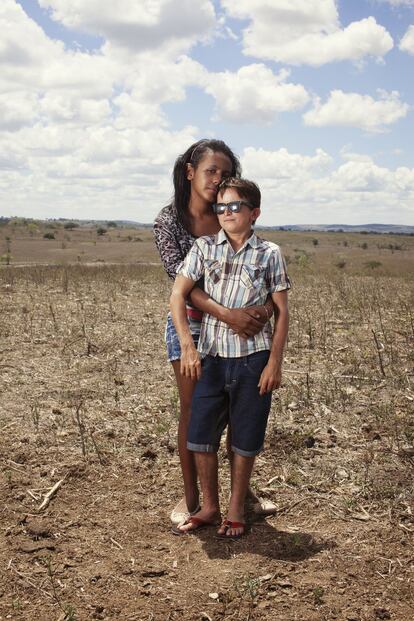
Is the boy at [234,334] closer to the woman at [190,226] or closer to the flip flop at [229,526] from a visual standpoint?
the woman at [190,226]

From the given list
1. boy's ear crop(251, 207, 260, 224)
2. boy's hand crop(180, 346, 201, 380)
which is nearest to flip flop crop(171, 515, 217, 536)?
boy's hand crop(180, 346, 201, 380)

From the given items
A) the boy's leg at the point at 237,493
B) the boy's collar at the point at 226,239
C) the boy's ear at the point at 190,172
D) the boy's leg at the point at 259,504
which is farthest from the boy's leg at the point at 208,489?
the boy's ear at the point at 190,172

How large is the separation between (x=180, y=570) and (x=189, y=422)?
2.56ft

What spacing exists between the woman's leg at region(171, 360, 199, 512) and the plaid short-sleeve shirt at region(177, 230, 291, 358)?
355 mm

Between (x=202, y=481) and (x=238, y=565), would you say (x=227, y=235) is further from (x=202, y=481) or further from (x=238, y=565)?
(x=238, y=565)

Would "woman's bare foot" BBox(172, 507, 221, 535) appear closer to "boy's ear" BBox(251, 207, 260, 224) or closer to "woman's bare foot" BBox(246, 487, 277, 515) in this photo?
"woman's bare foot" BBox(246, 487, 277, 515)

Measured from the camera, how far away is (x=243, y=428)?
337 centimetres

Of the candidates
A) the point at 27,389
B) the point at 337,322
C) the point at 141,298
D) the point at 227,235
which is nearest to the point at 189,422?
the point at 227,235

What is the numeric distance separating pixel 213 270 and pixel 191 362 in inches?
19.8

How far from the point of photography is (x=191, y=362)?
3.33 meters

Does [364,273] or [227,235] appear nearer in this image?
[227,235]

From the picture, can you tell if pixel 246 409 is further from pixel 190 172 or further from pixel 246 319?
pixel 190 172

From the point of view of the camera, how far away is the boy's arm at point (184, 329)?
3.33 meters

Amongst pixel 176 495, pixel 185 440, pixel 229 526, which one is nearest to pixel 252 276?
pixel 185 440
